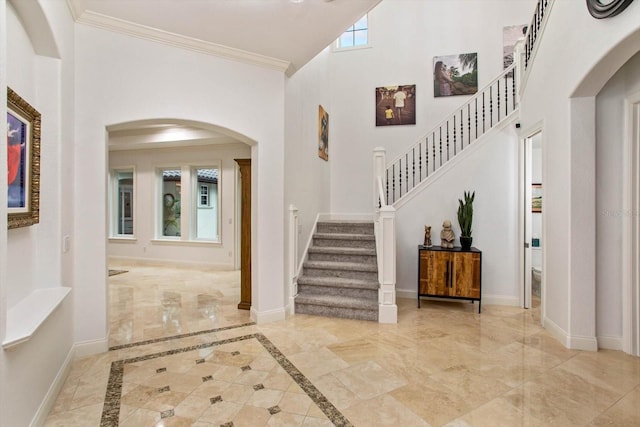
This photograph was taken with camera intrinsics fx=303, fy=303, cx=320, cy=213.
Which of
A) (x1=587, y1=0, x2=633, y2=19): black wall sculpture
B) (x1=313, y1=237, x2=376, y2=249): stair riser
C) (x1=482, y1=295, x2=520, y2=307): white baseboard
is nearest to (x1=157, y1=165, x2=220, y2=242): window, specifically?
(x1=313, y1=237, x2=376, y2=249): stair riser

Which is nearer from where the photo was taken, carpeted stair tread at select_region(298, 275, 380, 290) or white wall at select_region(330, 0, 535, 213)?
carpeted stair tread at select_region(298, 275, 380, 290)

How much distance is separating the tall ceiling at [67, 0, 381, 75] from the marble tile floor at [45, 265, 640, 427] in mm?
3203

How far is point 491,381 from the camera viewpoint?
2.44 m

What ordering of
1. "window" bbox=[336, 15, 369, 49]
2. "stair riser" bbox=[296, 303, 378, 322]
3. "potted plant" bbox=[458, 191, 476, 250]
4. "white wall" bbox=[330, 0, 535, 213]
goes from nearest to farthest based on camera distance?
"stair riser" bbox=[296, 303, 378, 322] → "potted plant" bbox=[458, 191, 476, 250] → "white wall" bbox=[330, 0, 535, 213] → "window" bbox=[336, 15, 369, 49]

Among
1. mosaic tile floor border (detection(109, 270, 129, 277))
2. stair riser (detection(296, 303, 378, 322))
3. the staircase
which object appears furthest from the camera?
mosaic tile floor border (detection(109, 270, 129, 277))

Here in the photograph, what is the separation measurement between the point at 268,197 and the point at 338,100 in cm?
355

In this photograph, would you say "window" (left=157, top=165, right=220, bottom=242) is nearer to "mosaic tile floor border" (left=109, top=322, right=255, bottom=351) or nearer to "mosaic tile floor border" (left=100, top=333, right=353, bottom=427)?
"mosaic tile floor border" (left=109, top=322, right=255, bottom=351)

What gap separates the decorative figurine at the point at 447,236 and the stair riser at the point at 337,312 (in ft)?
4.97

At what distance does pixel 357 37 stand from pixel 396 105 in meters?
1.72

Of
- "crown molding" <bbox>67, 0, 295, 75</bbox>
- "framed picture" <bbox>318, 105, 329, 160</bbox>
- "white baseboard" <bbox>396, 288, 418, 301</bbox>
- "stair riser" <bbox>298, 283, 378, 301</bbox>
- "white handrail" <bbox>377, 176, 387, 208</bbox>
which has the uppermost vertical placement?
"crown molding" <bbox>67, 0, 295, 75</bbox>

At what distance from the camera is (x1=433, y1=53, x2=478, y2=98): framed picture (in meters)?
5.80

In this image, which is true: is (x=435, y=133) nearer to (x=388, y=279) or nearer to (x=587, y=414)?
(x=388, y=279)

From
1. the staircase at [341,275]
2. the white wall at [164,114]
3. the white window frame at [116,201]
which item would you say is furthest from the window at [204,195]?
the white wall at [164,114]

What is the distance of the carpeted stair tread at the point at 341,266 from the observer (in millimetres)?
4328
